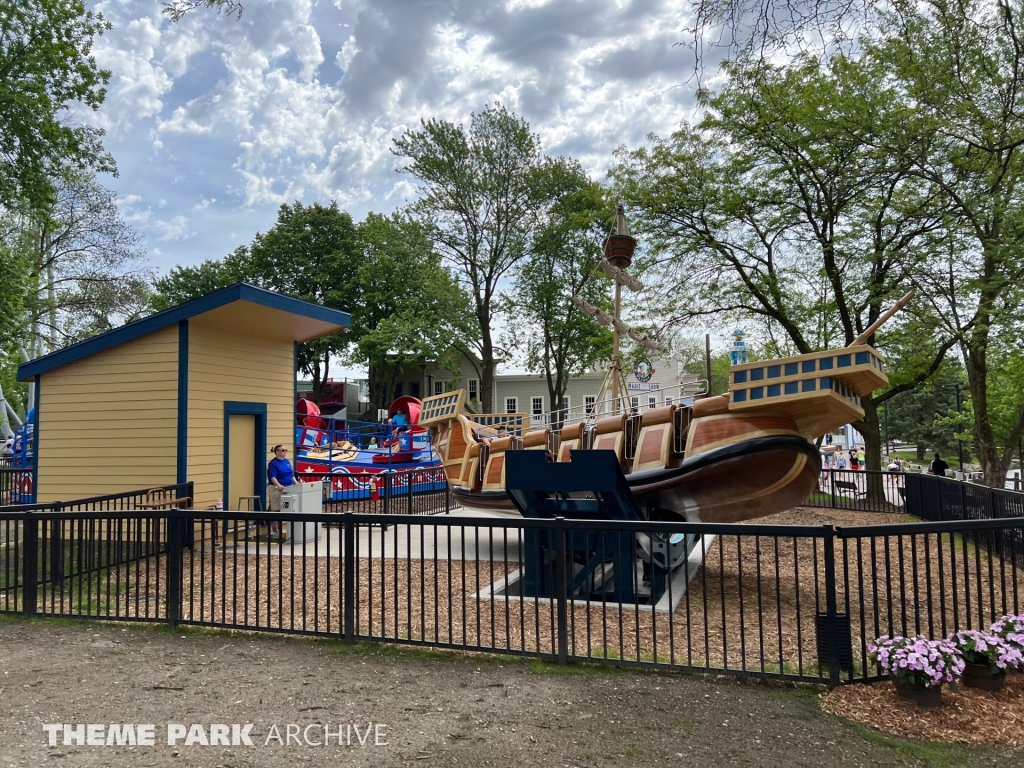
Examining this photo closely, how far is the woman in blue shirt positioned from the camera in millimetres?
10812

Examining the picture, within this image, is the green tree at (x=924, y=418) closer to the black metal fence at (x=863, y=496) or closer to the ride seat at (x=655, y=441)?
the black metal fence at (x=863, y=496)

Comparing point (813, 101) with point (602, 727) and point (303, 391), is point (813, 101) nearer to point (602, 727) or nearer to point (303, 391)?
point (602, 727)

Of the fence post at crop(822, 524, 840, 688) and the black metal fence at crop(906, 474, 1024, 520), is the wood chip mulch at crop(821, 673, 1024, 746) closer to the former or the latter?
the fence post at crop(822, 524, 840, 688)

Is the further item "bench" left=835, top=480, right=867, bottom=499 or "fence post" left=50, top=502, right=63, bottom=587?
"bench" left=835, top=480, right=867, bottom=499

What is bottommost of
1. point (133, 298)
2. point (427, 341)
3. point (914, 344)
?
point (914, 344)

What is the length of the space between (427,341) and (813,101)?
2099cm

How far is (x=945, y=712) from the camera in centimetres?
374

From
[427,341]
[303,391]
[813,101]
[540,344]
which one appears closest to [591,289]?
[540,344]

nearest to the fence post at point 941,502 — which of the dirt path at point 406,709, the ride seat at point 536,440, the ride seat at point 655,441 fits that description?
the ride seat at point 655,441

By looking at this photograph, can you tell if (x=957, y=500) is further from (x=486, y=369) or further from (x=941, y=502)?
(x=486, y=369)

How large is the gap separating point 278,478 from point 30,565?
16.9ft

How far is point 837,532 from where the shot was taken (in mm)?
4219

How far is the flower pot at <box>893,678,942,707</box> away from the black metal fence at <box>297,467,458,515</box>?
10.5 meters

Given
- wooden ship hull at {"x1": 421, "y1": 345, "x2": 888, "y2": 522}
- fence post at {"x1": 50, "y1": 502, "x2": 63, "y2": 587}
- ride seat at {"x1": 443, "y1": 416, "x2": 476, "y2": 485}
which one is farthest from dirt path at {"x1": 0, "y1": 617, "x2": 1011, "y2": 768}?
ride seat at {"x1": 443, "y1": 416, "x2": 476, "y2": 485}
